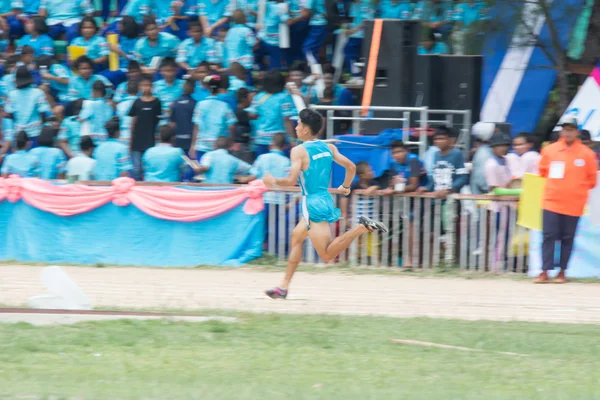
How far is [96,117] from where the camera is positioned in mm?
15641

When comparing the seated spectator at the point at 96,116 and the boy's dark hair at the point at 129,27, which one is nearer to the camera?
the seated spectator at the point at 96,116

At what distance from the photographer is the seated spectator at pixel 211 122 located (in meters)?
14.9

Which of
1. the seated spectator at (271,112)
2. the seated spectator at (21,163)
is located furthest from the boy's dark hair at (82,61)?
the seated spectator at (271,112)

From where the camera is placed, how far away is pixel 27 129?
16.2m

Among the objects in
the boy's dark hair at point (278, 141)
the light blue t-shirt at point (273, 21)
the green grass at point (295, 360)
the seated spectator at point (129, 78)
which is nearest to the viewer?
the green grass at point (295, 360)

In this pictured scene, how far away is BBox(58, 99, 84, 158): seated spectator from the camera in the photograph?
616 inches

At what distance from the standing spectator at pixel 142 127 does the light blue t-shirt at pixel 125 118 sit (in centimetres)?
15

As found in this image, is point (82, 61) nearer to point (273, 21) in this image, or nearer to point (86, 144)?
point (86, 144)

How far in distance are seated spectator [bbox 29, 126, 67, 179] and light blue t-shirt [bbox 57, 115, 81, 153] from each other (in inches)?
40.5

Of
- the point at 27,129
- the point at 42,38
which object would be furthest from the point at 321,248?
the point at 42,38

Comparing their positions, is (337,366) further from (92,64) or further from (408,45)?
(92,64)

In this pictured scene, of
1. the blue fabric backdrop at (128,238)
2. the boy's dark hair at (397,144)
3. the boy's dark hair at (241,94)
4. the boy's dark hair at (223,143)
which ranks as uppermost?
the boy's dark hair at (241,94)

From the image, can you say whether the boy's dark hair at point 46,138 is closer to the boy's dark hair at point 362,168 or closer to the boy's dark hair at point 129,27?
the boy's dark hair at point 129,27

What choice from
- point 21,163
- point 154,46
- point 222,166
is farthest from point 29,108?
point 222,166
